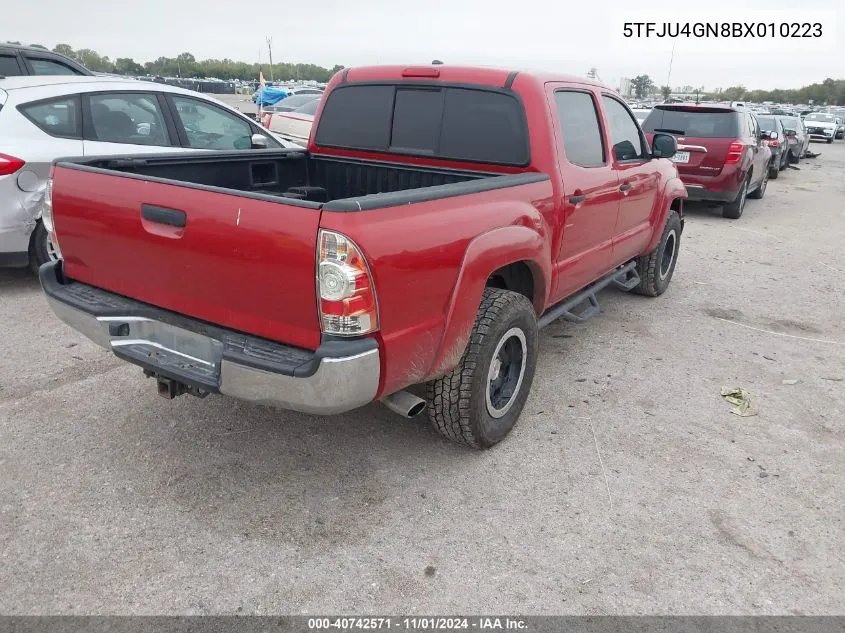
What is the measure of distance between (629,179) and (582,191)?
3.18ft

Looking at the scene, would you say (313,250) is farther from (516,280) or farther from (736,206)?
(736,206)

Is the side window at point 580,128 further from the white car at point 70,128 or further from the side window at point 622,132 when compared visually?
the white car at point 70,128

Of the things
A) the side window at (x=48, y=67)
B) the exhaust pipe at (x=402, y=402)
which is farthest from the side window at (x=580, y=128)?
the side window at (x=48, y=67)

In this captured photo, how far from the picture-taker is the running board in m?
4.23

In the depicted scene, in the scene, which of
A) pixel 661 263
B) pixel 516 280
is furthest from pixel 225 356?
pixel 661 263

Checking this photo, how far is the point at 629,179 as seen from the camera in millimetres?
4734

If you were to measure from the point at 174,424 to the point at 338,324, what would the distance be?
1679mm

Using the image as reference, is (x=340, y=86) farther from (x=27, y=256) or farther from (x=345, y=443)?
(x=27, y=256)

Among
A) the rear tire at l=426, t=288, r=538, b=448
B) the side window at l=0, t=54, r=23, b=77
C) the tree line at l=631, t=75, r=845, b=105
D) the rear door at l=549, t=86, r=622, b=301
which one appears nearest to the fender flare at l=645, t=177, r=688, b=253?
the rear door at l=549, t=86, r=622, b=301

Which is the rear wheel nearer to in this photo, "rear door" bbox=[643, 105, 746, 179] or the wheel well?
the wheel well

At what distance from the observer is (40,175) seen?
5188 millimetres

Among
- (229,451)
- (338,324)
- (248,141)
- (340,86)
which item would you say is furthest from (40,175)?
(338,324)

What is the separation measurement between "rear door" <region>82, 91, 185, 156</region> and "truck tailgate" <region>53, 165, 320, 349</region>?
110 inches

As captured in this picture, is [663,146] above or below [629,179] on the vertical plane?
above
